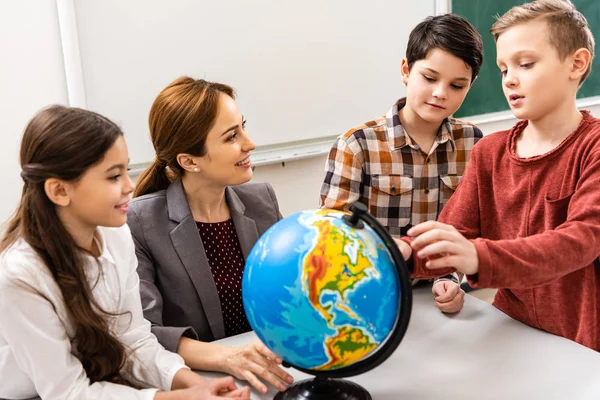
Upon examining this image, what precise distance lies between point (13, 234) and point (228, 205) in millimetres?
726

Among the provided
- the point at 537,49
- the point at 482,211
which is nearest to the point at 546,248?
the point at 482,211

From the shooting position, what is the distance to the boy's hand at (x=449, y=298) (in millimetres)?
1705

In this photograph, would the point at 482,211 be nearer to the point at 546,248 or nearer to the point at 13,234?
the point at 546,248

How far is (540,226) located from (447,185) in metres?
0.60

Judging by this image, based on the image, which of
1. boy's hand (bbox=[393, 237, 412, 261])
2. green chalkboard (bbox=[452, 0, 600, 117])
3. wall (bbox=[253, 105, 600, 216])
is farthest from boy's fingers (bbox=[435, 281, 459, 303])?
green chalkboard (bbox=[452, 0, 600, 117])

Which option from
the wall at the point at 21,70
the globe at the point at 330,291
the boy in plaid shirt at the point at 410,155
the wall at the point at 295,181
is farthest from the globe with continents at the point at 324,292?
the wall at the point at 295,181

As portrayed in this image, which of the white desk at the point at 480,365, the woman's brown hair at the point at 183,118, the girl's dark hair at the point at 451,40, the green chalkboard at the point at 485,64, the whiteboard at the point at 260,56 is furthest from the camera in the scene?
the green chalkboard at the point at 485,64

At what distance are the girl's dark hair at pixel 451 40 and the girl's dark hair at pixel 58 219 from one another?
111 cm

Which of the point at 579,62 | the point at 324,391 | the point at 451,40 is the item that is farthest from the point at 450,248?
the point at 451,40

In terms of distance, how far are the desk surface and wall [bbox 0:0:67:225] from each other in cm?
139

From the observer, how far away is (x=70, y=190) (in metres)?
1.32

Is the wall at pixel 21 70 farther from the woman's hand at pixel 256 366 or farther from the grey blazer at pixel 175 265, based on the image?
the woman's hand at pixel 256 366

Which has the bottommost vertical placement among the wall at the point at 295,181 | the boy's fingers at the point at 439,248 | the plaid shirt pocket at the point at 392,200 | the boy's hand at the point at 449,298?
the wall at the point at 295,181

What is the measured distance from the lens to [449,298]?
1709 mm
